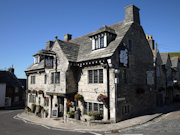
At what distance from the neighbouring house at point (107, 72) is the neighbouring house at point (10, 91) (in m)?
22.1

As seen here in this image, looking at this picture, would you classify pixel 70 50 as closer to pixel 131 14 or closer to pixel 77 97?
pixel 77 97

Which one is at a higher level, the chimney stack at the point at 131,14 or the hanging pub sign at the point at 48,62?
the chimney stack at the point at 131,14

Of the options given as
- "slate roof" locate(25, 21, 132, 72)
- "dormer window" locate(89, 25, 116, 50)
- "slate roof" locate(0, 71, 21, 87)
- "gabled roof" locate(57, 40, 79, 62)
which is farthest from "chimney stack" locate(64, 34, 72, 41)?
"slate roof" locate(0, 71, 21, 87)

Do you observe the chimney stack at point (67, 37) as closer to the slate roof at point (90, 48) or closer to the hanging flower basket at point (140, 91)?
the slate roof at point (90, 48)

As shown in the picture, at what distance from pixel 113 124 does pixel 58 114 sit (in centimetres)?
875

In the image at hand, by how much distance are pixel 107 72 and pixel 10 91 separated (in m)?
32.3

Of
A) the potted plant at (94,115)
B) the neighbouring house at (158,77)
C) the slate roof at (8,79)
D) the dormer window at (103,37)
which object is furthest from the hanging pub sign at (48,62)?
the slate roof at (8,79)

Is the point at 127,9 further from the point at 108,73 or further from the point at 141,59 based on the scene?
the point at 108,73

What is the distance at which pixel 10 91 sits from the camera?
37406mm

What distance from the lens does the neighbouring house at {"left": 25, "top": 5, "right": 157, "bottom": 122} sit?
564 inches

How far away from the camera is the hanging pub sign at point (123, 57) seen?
14836 mm

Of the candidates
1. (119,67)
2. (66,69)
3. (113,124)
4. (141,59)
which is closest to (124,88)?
(119,67)

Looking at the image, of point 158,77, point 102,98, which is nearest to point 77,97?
point 102,98

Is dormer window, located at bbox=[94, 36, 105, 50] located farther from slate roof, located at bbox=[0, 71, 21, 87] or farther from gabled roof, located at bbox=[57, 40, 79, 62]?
slate roof, located at bbox=[0, 71, 21, 87]
